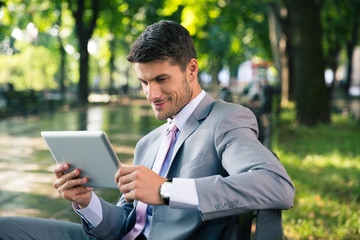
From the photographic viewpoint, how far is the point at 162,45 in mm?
2035

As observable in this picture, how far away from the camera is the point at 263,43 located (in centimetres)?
3356

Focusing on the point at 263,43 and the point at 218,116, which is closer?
the point at 218,116

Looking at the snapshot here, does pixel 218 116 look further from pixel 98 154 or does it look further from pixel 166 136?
pixel 98 154

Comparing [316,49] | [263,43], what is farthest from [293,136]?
[263,43]

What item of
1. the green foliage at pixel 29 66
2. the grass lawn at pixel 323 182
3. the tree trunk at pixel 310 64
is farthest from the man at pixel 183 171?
the green foliage at pixel 29 66

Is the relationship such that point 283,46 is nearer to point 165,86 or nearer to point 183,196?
point 165,86

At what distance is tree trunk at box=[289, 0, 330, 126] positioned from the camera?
44.1 ft

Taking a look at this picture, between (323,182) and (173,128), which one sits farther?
(323,182)

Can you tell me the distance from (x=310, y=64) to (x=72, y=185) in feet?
40.5

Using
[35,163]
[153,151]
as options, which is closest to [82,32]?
[35,163]

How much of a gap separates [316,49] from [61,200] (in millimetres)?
9870

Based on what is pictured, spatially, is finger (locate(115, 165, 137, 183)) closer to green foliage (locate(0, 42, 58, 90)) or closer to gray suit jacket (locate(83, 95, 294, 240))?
gray suit jacket (locate(83, 95, 294, 240))

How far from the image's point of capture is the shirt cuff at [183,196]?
5.78ft

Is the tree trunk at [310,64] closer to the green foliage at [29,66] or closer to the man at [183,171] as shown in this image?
the man at [183,171]
